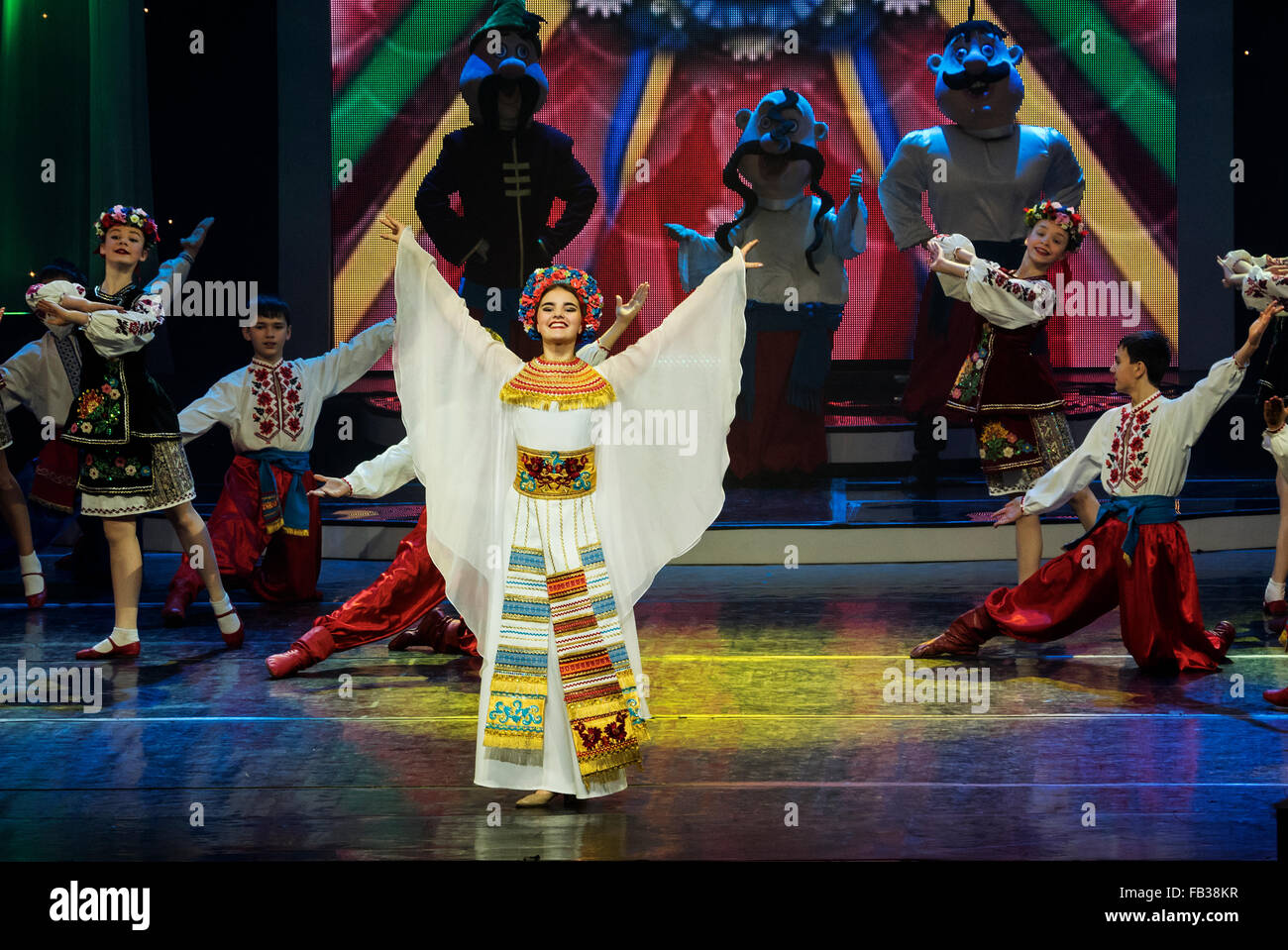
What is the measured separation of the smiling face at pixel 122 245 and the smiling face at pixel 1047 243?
9.60 ft

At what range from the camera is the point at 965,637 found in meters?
4.39

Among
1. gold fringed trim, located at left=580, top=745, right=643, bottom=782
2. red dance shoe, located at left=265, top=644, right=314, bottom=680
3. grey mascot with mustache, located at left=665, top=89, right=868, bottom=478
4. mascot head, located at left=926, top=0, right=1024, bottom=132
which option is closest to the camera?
gold fringed trim, located at left=580, top=745, right=643, bottom=782

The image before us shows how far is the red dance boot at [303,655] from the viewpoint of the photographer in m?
4.30

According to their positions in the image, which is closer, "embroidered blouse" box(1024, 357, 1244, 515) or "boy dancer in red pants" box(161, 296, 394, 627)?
"embroidered blouse" box(1024, 357, 1244, 515)

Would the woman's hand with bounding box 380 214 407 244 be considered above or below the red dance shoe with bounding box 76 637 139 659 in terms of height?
above

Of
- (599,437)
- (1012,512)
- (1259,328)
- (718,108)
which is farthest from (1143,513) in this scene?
(718,108)

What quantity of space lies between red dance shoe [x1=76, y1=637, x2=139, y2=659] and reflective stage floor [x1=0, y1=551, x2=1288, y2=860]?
0.05 metres

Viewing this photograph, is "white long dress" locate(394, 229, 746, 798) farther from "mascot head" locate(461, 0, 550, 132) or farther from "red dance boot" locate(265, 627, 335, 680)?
"mascot head" locate(461, 0, 550, 132)

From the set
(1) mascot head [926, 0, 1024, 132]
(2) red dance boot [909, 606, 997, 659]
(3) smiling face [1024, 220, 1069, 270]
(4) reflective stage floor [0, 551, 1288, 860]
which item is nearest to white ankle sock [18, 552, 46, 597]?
(4) reflective stage floor [0, 551, 1288, 860]

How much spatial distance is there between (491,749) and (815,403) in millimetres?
4777

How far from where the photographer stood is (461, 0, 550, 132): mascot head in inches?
291

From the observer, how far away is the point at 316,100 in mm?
8438

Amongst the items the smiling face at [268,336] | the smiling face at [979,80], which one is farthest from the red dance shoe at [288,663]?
the smiling face at [979,80]
